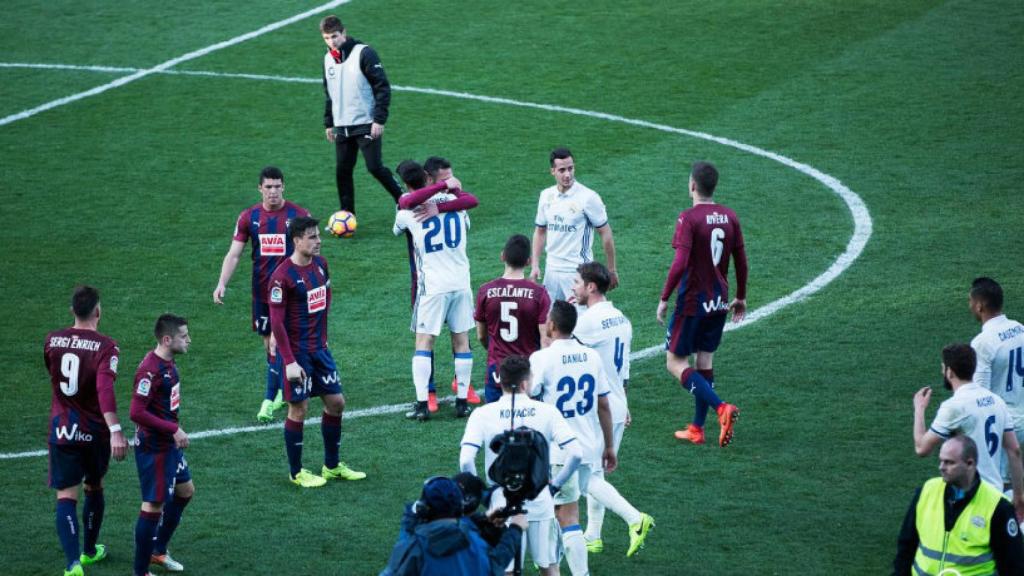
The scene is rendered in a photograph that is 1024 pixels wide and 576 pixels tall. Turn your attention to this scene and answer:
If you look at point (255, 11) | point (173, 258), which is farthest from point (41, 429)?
point (255, 11)

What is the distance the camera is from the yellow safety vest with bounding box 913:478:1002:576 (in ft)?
23.6

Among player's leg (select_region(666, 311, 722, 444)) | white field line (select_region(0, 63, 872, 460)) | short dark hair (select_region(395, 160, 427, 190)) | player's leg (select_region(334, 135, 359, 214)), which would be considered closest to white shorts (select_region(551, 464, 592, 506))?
player's leg (select_region(666, 311, 722, 444))

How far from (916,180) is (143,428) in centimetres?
1239

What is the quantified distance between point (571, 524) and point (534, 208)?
9.12 meters

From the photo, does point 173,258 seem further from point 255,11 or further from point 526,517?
point 255,11

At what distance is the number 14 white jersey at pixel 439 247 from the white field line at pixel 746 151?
3.98ft

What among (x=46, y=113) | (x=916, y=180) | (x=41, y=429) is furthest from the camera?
(x=46, y=113)

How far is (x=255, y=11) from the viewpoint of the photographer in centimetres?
2656

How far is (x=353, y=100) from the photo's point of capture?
1698 centimetres

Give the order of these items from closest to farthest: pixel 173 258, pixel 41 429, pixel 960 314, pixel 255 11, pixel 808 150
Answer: pixel 41 429
pixel 960 314
pixel 173 258
pixel 808 150
pixel 255 11

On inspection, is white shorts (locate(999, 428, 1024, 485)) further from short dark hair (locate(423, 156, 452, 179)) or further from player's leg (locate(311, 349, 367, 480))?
short dark hair (locate(423, 156, 452, 179))

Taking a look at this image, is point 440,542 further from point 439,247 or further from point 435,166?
point 435,166

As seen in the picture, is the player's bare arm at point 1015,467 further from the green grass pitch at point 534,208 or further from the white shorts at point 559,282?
the white shorts at point 559,282

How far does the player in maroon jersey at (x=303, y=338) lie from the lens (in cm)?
1052
